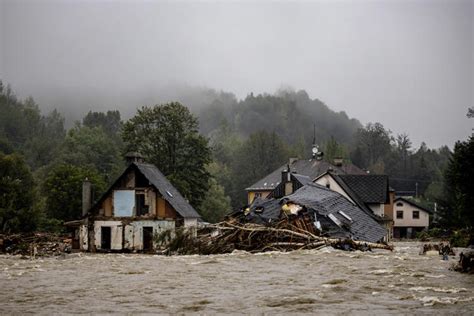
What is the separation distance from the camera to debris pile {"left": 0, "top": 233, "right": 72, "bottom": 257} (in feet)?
135

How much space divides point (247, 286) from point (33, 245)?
2360 centimetres

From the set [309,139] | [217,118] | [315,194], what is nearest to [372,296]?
[315,194]

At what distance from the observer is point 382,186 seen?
216 feet

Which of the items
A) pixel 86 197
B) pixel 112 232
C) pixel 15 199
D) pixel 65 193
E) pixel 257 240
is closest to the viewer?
pixel 257 240

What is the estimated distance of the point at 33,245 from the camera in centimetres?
4238

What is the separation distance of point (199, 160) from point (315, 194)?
945 inches

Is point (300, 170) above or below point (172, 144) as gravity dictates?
below

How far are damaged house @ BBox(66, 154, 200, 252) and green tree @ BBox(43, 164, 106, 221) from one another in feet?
40.8

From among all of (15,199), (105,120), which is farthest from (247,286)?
(105,120)

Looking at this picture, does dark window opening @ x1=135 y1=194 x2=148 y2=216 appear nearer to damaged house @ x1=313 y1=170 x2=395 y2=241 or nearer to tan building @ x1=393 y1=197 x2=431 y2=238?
damaged house @ x1=313 y1=170 x2=395 y2=241

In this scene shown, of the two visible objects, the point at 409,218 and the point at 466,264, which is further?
the point at 409,218

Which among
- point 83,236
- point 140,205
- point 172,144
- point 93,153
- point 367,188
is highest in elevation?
point 93,153

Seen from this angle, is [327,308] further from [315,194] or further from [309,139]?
[309,139]

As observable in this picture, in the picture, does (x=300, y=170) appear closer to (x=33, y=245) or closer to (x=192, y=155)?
(x=192, y=155)
